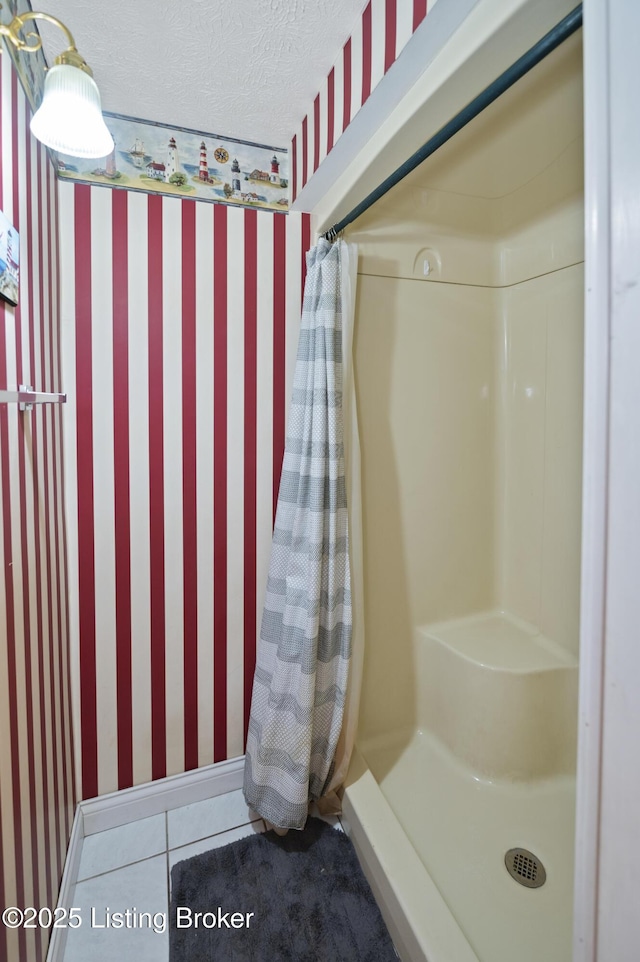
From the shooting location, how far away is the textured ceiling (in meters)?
1.07

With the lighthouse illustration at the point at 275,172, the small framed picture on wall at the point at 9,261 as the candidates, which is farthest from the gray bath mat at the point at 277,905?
the lighthouse illustration at the point at 275,172

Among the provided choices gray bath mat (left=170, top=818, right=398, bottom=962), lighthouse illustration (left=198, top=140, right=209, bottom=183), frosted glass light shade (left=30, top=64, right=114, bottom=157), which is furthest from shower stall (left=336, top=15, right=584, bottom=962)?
frosted glass light shade (left=30, top=64, right=114, bottom=157)

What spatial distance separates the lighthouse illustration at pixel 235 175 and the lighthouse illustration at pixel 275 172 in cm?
12

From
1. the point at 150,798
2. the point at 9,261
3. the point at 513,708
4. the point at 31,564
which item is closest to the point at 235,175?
the point at 9,261

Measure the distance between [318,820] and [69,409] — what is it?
5.36 ft

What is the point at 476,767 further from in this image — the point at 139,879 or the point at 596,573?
the point at 596,573

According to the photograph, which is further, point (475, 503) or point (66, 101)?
point (475, 503)

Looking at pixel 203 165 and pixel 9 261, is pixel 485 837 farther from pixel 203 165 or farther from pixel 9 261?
pixel 203 165

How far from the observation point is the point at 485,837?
141 centimetres

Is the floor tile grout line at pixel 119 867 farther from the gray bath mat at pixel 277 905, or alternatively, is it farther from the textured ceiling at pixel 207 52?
the textured ceiling at pixel 207 52

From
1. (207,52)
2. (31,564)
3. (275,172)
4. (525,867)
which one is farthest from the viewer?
(275,172)

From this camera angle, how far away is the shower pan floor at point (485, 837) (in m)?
1.15

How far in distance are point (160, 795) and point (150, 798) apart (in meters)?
0.03

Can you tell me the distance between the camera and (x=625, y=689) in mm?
482
